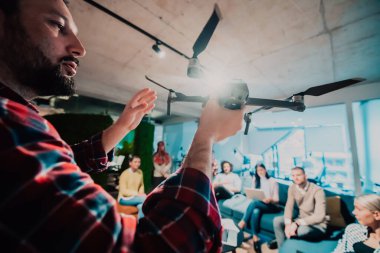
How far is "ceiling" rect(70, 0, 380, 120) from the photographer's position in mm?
2086

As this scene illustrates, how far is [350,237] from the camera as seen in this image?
8.33 feet

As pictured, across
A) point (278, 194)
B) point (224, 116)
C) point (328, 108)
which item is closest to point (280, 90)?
point (328, 108)

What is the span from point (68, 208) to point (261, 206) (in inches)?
179

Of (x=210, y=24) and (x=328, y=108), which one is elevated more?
(x=328, y=108)

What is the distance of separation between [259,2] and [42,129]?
232cm

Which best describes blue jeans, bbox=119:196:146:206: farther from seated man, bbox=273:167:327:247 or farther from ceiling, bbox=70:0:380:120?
seated man, bbox=273:167:327:247

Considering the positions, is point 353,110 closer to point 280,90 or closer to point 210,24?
point 280,90

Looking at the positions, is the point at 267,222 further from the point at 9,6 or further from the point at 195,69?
the point at 9,6

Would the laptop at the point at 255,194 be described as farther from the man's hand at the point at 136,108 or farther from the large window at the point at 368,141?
the man's hand at the point at 136,108

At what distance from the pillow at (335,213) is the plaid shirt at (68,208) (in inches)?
162

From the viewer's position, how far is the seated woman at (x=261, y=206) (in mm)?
3968

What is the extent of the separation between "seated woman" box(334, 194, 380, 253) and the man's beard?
11.0ft

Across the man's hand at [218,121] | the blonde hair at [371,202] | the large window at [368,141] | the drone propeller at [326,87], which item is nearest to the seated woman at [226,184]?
the large window at [368,141]

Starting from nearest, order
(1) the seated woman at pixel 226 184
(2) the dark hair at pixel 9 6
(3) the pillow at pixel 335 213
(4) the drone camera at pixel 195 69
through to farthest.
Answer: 1. (2) the dark hair at pixel 9 6
2. (4) the drone camera at pixel 195 69
3. (3) the pillow at pixel 335 213
4. (1) the seated woman at pixel 226 184
